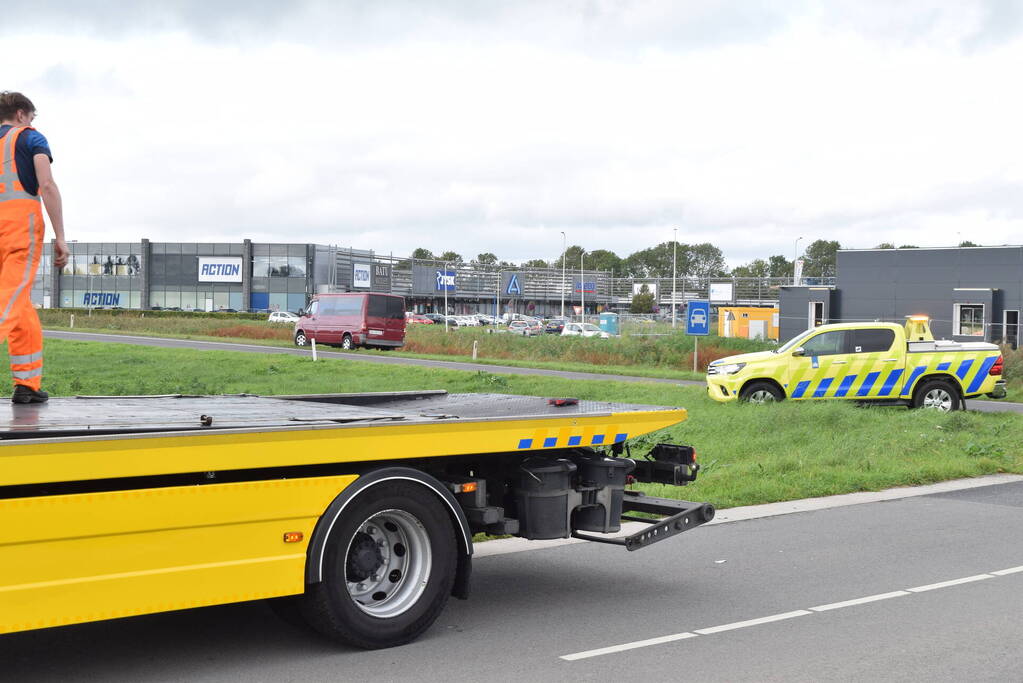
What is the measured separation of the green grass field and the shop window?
105 ft

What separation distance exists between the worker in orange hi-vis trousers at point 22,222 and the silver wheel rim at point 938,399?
17721 mm

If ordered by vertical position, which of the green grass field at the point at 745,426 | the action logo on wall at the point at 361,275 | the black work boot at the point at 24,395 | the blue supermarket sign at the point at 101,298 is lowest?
the green grass field at the point at 745,426

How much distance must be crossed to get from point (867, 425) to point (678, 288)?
4538 inches

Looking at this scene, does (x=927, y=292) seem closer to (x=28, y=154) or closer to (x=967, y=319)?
(x=967, y=319)

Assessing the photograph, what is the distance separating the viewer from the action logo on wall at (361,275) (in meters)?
102

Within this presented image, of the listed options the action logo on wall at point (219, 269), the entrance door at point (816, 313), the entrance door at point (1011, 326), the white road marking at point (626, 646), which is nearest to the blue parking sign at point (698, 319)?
the entrance door at point (1011, 326)

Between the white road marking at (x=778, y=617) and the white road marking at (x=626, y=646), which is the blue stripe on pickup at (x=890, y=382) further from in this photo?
the white road marking at (x=626, y=646)

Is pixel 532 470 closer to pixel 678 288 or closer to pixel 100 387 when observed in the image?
pixel 100 387

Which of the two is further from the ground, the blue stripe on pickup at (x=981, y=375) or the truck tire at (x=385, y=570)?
the blue stripe on pickup at (x=981, y=375)

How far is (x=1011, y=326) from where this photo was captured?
4894 cm

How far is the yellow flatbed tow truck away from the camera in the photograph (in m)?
4.93

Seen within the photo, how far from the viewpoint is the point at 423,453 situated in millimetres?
6215

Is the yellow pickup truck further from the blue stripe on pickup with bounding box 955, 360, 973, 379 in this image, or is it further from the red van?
the red van

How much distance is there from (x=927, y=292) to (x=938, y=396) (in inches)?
1404
